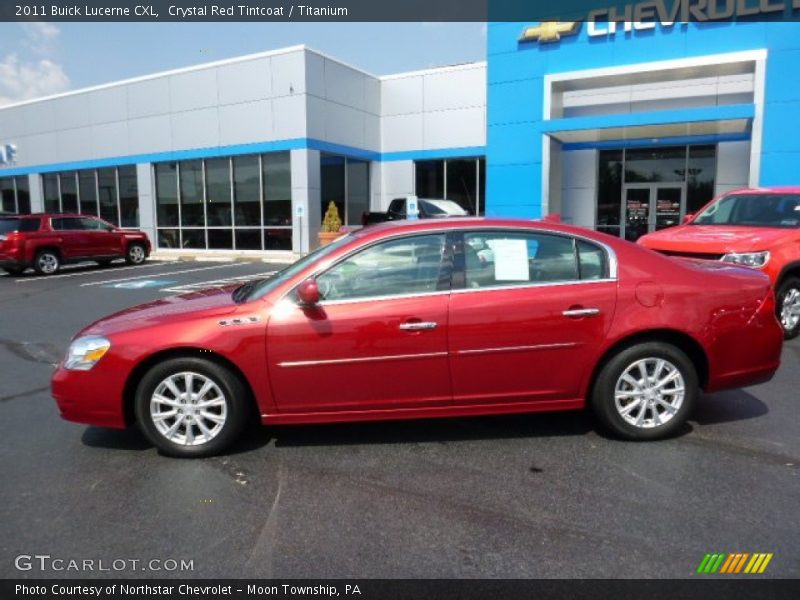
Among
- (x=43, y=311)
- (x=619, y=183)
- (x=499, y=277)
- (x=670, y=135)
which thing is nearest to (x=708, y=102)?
(x=670, y=135)

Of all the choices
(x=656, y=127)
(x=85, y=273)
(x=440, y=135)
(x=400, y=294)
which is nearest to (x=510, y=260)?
(x=400, y=294)

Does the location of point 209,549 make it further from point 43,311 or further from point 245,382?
point 43,311

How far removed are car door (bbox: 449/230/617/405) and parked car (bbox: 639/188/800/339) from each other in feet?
11.6

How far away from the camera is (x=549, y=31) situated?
16953 mm

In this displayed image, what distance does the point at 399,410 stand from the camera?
160 inches

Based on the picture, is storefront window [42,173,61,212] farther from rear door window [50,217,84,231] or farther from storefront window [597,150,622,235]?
storefront window [597,150,622,235]

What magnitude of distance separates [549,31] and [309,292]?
1582cm

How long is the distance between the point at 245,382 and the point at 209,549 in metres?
1.27

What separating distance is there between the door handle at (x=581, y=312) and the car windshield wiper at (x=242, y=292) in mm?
2177

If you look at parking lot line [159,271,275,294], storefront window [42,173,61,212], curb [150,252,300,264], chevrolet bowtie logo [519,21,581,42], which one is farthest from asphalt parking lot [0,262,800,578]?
storefront window [42,173,61,212]

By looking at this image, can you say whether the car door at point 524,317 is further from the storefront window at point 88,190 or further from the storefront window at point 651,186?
the storefront window at point 88,190

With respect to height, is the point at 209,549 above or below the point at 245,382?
below
